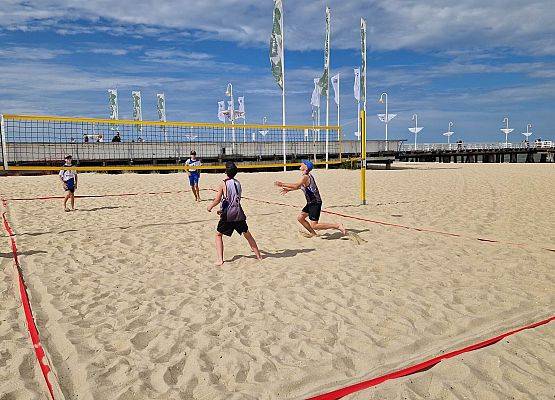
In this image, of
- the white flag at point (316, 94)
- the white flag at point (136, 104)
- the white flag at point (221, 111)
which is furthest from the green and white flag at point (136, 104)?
the white flag at point (316, 94)

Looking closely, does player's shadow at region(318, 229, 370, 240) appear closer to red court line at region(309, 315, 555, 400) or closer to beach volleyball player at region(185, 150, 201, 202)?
red court line at region(309, 315, 555, 400)

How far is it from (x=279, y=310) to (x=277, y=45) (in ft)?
66.5

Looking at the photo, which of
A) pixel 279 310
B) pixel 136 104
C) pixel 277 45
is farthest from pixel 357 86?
pixel 279 310

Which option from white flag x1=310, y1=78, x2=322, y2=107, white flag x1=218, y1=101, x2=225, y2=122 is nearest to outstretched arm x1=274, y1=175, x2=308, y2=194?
white flag x1=310, y1=78, x2=322, y2=107

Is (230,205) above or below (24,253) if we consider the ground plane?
above

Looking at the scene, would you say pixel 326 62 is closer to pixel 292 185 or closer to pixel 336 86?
pixel 336 86

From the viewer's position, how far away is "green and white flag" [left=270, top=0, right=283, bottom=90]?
21391 millimetres

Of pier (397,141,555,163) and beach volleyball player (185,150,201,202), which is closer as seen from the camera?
beach volleyball player (185,150,201,202)

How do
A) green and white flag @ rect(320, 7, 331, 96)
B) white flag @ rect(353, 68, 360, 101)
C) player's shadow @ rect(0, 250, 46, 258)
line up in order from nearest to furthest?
player's shadow @ rect(0, 250, 46, 258) < green and white flag @ rect(320, 7, 331, 96) < white flag @ rect(353, 68, 360, 101)

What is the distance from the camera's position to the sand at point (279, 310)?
2.70 meters

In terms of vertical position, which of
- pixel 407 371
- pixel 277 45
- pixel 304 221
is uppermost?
pixel 277 45

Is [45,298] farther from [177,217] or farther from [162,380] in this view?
[177,217]

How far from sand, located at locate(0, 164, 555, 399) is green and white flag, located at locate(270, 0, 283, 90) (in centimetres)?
1621

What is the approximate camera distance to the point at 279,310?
3836mm
